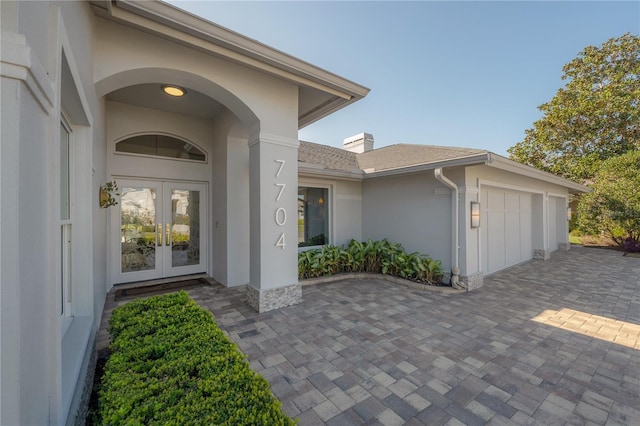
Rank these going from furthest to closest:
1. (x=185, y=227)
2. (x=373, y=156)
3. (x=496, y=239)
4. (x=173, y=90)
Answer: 1. (x=373, y=156)
2. (x=496, y=239)
3. (x=185, y=227)
4. (x=173, y=90)

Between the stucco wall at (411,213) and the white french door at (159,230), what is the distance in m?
4.74

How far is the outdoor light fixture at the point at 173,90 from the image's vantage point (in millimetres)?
4527

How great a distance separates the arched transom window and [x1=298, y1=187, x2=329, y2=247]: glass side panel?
284cm

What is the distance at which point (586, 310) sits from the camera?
445 centimetres

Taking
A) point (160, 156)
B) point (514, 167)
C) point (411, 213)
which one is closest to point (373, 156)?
point (411, 213)

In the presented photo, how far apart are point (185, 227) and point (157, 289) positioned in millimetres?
1552

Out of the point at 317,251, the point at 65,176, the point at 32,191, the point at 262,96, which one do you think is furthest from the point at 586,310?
the point at 65,176

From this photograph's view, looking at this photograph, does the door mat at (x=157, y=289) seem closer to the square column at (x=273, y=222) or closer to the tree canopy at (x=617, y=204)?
the square column at (x=273, y=222)

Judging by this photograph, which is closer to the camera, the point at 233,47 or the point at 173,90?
the point at 233,47

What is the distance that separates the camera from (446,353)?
10.1 feet

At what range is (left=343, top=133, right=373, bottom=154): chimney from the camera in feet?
37.6

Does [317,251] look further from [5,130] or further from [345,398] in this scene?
[5,130]

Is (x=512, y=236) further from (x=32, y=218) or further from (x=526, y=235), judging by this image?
(x=32, y=218)

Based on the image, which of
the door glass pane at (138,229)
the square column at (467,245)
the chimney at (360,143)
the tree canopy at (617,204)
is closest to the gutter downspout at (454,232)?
the square column at (467,245)
